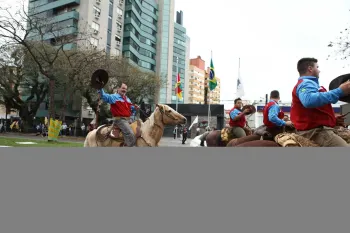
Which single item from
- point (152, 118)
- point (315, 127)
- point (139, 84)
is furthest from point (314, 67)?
point (139, 84)

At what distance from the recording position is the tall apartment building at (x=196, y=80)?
365 feet

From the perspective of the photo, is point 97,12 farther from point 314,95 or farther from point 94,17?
point 314,95

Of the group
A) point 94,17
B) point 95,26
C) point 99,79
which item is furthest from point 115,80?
point 99,79

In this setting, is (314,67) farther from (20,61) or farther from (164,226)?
(20,61)

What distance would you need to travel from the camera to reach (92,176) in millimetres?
1079

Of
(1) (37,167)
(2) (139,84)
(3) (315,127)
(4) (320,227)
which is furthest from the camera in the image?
(2) (139,84)

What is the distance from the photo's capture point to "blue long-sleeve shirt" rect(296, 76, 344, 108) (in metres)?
2.18

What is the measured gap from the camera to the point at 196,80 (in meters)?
113

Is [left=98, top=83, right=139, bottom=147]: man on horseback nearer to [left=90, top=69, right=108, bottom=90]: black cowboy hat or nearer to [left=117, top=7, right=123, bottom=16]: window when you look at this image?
[left=90, top=69, right=108, bottom=90]: black cowboy hat

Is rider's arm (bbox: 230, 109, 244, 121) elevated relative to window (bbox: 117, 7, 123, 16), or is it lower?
lower

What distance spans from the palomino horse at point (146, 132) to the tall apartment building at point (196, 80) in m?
104

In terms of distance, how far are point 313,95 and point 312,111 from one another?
343 mm

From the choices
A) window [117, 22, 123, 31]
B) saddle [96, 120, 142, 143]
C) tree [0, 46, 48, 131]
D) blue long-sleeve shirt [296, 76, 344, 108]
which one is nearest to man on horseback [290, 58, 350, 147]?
blue long-sleeve shirt [296, 76, 344, 108]

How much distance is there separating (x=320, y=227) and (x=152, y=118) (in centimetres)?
524
